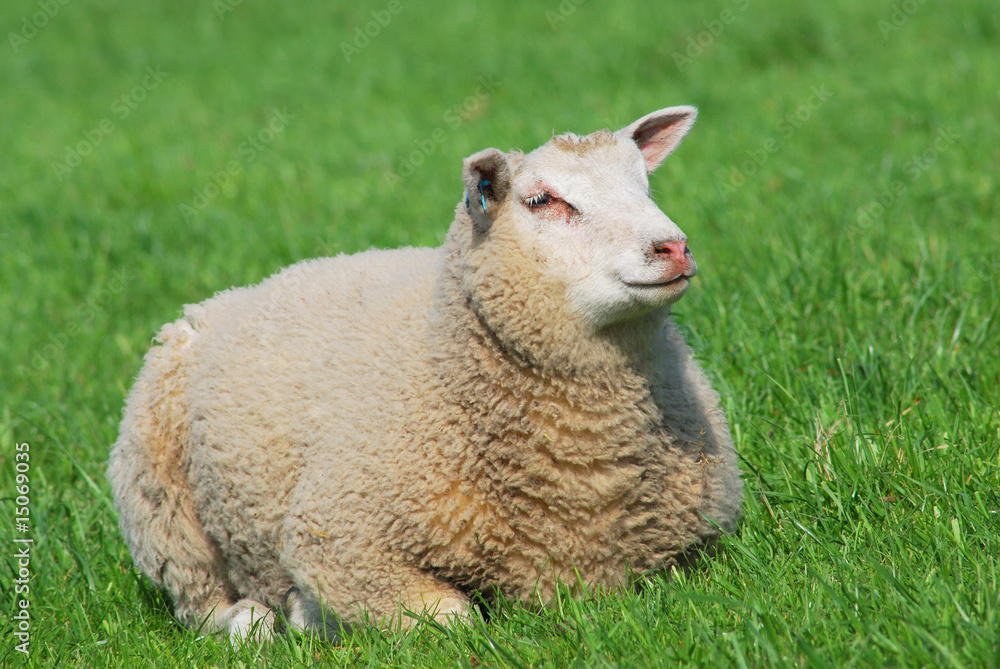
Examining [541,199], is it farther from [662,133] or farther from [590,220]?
[662,133]

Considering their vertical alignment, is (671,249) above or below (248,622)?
above

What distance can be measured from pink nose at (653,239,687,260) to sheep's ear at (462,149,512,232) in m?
0.53

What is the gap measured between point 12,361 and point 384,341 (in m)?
3.35

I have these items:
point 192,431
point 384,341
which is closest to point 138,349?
point 192,431

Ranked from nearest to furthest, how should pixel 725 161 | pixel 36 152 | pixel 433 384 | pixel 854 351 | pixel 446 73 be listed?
1. pixel 433 384
2. pixel 854 351
3. pixel 725 161
4. pixel 36 152
5. pixel 446 73

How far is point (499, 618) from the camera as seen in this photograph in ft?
9.41

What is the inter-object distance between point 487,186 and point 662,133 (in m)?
0.81

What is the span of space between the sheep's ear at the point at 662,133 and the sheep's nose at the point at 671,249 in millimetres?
789

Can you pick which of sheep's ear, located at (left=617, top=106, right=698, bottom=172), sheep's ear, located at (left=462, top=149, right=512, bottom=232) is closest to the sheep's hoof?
sheep's ear, located at (left=462, top=149, right=512, bottom=232)

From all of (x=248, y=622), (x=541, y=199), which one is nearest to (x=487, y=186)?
(x=541, y=199)

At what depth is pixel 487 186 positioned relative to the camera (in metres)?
3.00

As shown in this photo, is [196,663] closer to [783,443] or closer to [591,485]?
[591,485]

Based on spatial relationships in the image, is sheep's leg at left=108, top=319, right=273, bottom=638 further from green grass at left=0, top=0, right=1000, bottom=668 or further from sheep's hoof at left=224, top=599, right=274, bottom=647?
green grass at left=0, top=0, right=1000, bottom=668

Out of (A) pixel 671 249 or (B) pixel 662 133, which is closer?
(A) pixel 671 249
